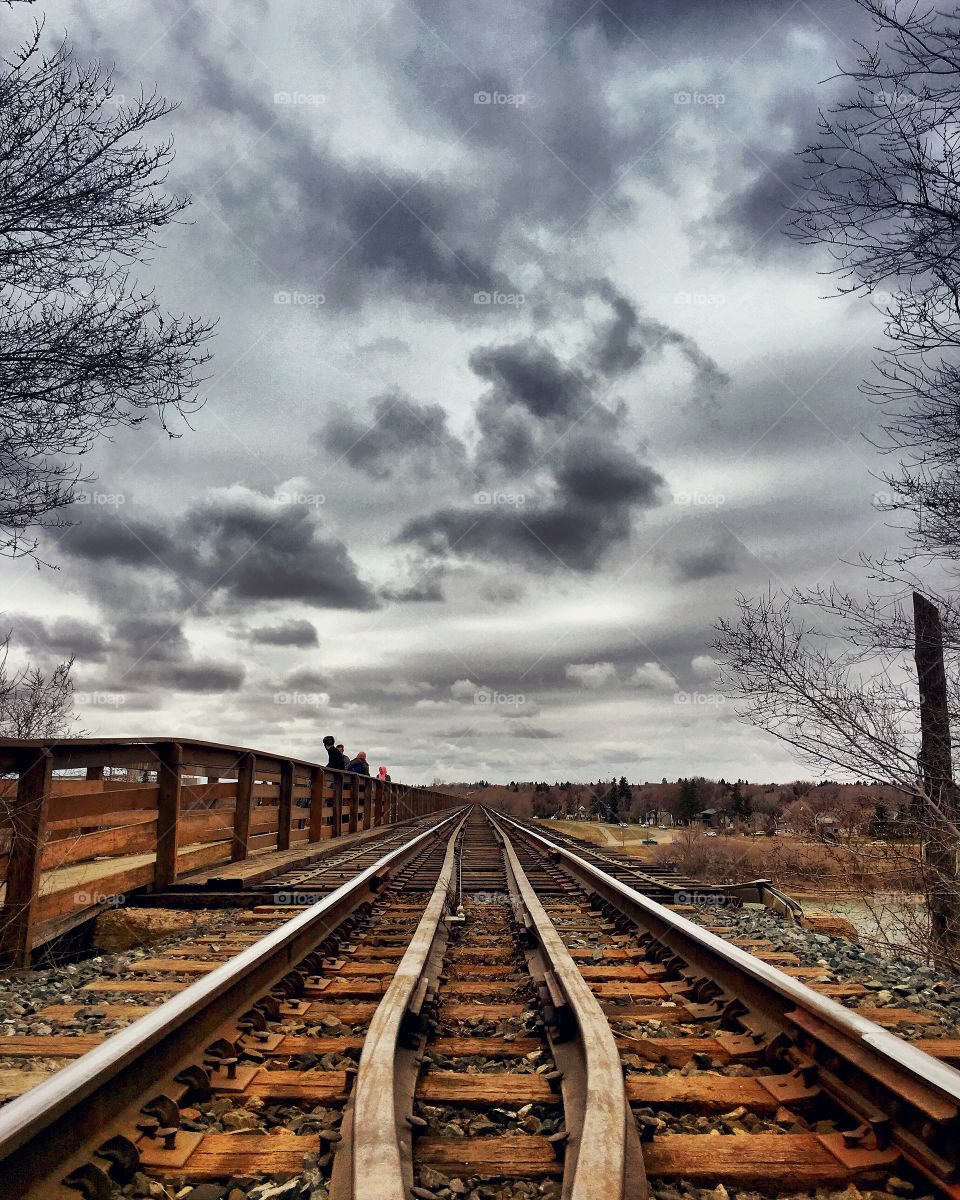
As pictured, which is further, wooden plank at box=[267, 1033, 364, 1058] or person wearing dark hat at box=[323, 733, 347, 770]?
person wearing dark hat at box=[323, 733, 347, 770]

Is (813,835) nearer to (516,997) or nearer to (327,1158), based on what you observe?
(516,997)

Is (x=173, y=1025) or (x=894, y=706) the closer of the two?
(x=173, y=1025)

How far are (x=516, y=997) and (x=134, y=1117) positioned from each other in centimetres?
204

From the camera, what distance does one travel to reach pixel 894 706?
27.7 ft

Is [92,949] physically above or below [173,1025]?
below

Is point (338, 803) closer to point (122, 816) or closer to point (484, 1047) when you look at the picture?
point (122, 816)

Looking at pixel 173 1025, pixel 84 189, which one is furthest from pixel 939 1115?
pixel 84 189

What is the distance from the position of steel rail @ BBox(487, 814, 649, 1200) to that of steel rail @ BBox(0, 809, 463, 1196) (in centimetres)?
127

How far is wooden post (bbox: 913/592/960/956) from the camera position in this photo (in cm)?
795

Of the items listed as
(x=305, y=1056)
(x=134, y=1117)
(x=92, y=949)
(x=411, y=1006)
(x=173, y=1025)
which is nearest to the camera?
(x=134, y=1117)

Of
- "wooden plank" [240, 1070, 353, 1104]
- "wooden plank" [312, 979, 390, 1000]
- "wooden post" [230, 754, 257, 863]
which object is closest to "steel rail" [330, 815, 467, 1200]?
"wooden plank" [240, 1070, 353, 1104]

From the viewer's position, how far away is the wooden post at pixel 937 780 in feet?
26.1

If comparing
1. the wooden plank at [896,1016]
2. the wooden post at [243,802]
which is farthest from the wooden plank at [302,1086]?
the wooden post at [243,802]

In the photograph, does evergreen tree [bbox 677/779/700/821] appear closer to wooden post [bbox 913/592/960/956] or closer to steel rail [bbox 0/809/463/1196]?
wooden post [bbox 913/592/960/956]
